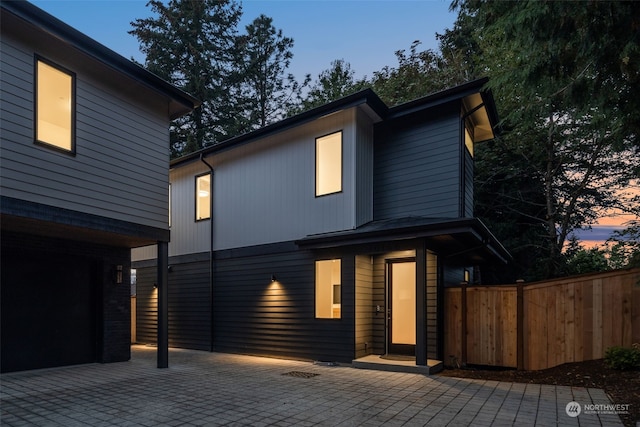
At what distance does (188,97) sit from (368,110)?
3762 mm

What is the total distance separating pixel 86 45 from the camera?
650 cm

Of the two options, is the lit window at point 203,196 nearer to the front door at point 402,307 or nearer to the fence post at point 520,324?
the front door at point 402,307

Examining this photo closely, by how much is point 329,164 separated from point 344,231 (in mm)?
1648

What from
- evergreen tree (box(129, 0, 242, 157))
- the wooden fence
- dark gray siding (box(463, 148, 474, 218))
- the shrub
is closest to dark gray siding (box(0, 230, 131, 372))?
the wooden fence

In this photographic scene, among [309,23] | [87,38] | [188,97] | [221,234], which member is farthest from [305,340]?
[309,23]

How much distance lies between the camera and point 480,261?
11102mm

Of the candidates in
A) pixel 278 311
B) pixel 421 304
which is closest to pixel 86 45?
pixel 278 311

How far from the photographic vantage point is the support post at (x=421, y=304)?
7145 mm

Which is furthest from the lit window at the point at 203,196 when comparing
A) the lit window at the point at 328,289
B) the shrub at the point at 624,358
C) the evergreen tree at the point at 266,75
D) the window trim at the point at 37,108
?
the evergreen tree at the point at 266,75

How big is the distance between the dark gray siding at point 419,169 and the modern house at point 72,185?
4495 millimetres

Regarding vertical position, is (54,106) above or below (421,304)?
above

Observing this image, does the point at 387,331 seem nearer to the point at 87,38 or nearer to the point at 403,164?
the point at 403,164

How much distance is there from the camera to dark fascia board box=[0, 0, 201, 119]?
5621 mm

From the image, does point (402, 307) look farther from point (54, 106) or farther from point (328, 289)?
point (54, 106)
